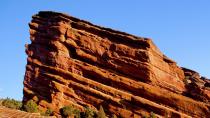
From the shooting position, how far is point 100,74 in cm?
5828

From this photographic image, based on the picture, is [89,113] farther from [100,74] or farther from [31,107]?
[31,107]

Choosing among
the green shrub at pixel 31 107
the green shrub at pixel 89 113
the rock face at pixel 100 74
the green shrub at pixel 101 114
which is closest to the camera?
the green shrub at pixel 31 107

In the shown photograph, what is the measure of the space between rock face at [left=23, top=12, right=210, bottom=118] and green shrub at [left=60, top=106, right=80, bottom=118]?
1.87 meters

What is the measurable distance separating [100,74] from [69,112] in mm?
8037

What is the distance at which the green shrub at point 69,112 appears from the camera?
52969 millimetres

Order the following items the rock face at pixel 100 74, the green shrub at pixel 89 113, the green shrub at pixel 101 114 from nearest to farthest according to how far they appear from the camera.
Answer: the green shrub at pixel 101 114
the green shrub at pixel 89 113
the rock face at pixel 100 74

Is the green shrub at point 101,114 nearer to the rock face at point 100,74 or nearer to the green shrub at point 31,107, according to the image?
the rock face at point 100,74

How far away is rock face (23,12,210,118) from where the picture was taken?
56.4 meters

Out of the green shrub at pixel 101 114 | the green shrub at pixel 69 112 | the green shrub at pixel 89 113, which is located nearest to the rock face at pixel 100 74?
the green shrub at pixel 69 112

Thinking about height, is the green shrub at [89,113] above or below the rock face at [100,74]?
below

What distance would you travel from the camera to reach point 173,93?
59.0 metres

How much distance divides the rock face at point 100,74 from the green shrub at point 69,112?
6.15 ft

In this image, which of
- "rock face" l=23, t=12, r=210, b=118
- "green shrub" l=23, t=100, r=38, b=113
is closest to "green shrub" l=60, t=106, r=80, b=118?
"rock face" l=23, t=12, r=210, b=118

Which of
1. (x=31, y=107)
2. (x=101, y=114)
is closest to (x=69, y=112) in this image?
(x=101, y=114)
